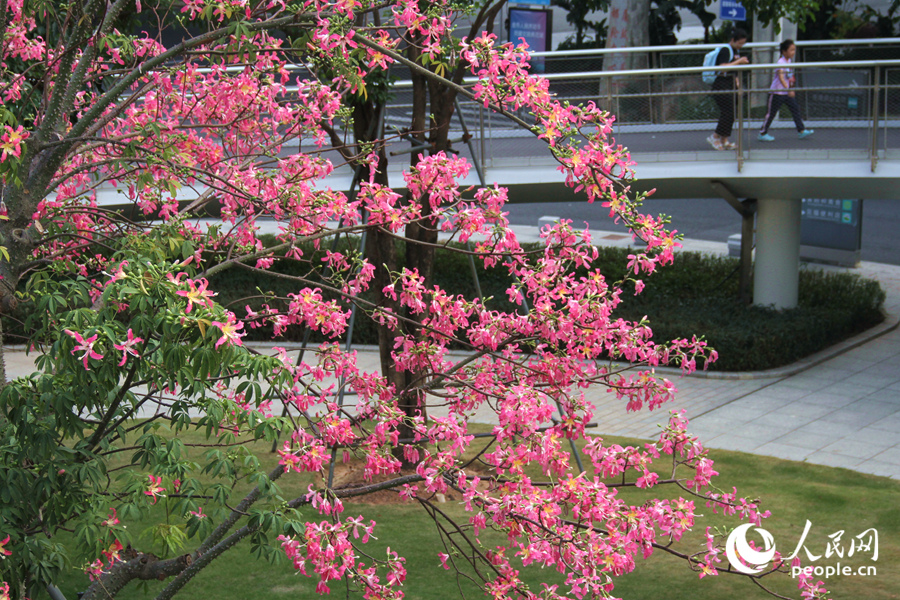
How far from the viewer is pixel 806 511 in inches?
305

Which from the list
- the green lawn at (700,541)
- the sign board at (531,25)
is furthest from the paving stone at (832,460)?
the sign board at (531,25)

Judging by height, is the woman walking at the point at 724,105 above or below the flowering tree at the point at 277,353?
above

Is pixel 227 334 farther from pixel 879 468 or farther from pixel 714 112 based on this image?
pixel 714 112

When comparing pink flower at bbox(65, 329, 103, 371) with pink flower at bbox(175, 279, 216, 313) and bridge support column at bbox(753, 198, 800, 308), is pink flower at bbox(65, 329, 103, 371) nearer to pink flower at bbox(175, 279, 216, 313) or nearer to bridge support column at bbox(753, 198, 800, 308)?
pink flower at bbox(175, 279, 216, 313)

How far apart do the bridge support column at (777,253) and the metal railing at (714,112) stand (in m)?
1.74

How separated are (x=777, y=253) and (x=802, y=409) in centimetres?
326

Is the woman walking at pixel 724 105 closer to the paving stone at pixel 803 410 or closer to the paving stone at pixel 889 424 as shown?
the paving stone at pixel 803 410

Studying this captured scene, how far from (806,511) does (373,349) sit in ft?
23.1

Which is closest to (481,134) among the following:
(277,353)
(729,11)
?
(277,353)

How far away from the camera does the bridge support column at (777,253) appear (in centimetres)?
1300

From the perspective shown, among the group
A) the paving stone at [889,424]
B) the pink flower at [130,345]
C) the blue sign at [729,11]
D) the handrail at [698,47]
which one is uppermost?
the blue sign at [729,11]

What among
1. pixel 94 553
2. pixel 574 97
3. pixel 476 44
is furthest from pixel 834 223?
pixel 94 553

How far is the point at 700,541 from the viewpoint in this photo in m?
7.20

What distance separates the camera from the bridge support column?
512 inches
